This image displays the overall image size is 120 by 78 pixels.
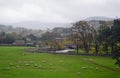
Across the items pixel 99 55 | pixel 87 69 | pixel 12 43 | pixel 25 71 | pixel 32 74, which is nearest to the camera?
pixel 32 74

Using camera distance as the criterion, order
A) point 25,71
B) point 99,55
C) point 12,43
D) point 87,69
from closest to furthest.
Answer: point 25,71
point 87,69
point 99,55
point 12,43

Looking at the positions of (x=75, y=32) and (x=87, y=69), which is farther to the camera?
(x=75, y=32)

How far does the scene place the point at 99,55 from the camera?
3238 inches

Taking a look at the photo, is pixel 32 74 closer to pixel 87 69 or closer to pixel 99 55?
pixel 87 69

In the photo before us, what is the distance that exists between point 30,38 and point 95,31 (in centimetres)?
8148

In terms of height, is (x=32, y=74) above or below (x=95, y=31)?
below

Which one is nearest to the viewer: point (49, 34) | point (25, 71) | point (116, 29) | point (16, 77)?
point (16, 77)

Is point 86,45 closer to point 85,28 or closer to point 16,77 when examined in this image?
point 85,28

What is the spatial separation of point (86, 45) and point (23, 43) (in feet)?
200

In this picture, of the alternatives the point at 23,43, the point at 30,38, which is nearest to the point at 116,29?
the point at 23,43

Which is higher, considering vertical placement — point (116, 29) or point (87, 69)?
point (116, 29)

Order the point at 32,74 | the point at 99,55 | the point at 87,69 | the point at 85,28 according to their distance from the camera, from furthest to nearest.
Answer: the point at 85,28, the point at 99,55, the point at 87,69, the point at 32,74

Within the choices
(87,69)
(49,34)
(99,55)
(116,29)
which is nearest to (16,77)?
(87,69)

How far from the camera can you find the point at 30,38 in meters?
165
